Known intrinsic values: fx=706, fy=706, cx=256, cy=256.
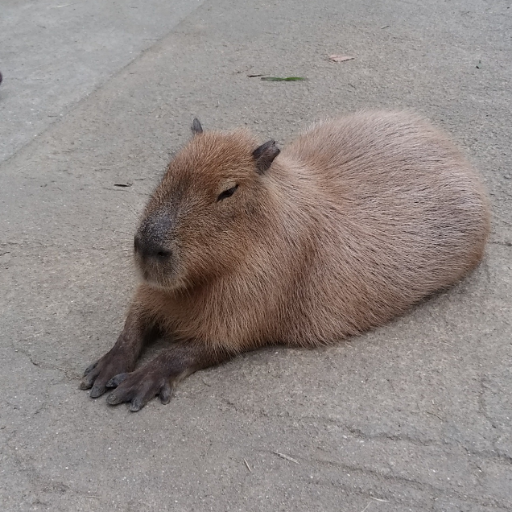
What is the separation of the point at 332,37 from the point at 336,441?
4.43 meters

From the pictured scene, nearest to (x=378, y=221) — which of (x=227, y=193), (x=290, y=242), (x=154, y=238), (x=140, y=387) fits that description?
(x=290, y=242)

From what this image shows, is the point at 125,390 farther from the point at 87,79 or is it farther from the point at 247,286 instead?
the point at 87,79

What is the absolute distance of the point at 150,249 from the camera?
255 centimetres

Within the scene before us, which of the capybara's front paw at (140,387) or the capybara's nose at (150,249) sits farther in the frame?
the capybara's front paw at (140,387)

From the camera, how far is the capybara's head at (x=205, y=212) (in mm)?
2578

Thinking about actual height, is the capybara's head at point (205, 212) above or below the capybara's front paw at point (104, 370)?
above

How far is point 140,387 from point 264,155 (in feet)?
3.34

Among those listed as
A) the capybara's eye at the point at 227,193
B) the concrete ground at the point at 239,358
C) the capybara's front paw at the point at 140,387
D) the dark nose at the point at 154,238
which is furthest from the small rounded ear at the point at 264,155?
the capybara's front paw at the point at 140,387

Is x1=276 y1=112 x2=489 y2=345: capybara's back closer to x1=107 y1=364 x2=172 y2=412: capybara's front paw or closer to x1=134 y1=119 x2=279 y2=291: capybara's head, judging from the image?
x1=134 y1=119 x2=279 y2=291: capybara's head

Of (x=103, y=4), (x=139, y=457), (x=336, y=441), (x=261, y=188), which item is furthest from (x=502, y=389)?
(x=103, y=4)

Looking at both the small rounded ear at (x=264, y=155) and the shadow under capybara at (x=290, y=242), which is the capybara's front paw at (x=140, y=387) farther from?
the small rounded ear at (x=264, y=155)

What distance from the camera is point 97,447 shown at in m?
2.50

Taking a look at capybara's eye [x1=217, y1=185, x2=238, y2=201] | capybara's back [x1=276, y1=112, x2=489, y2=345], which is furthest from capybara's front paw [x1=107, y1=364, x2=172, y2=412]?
capybara's eye [x1=217, y1=185, x2=238, y2=201]

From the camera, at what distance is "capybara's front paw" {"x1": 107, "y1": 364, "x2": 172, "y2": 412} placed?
8.71 ft
